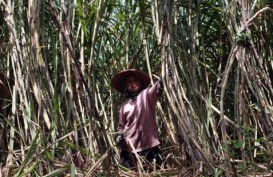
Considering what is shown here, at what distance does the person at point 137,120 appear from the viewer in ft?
9.61

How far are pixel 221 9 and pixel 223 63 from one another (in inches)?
22.1

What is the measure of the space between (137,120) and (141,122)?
3 centimetres

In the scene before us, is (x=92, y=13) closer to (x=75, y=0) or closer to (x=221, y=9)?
(x=75, y=0)

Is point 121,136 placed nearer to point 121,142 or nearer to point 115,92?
point 121,142

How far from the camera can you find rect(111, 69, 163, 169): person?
9.61 feet

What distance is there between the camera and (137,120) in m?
3.00

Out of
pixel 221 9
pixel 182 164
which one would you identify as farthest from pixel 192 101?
pixel 221 9

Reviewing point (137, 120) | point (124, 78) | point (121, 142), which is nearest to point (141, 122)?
point (137, 120)

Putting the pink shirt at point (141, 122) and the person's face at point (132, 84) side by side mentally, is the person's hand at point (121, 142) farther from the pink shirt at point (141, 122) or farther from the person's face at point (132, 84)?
the person's face at point (132, 84)

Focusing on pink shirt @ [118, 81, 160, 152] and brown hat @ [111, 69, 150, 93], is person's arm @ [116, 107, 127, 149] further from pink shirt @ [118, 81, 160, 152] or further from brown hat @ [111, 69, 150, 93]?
brown hat @ [111, 69, 150, 93]

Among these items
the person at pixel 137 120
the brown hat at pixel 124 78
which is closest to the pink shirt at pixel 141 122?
A: the person at pixel 137 120

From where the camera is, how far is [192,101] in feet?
8.57

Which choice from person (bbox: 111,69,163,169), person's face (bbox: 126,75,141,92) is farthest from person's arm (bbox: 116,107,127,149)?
person's face (bbox: 126,75,141,92)

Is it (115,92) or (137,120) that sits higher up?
(115,92)
